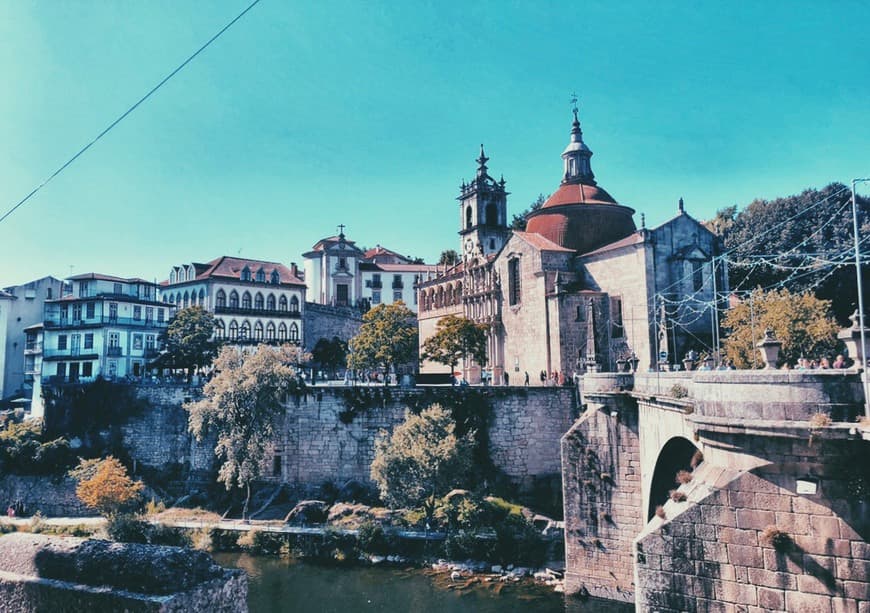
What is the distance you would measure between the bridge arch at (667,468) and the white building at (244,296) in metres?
41.9

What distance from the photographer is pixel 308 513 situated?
31.6 metres

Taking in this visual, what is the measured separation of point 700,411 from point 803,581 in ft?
10.7

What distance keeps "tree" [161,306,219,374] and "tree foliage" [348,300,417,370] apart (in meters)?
10.7

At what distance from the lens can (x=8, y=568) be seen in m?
9.52

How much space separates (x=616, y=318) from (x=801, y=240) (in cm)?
2080

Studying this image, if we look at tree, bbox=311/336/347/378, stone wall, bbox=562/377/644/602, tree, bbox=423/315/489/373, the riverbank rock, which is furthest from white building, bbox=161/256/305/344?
the riverbank rock

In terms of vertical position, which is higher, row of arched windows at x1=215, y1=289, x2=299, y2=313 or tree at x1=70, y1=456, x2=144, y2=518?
row of arched windows at x1=215, y1=289, x2=299, y2=313

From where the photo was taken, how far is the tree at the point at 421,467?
2920 centimetres

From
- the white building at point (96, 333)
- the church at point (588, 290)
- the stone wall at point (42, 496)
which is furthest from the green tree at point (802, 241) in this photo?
the stone wall at point (42, 496)

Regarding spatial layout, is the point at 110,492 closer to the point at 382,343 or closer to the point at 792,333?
the point at 382,343

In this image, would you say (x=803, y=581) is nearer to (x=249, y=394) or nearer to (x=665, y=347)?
(x=665, y=347)

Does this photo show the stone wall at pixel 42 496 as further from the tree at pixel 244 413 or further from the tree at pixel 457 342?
the tree at pixel 457 342

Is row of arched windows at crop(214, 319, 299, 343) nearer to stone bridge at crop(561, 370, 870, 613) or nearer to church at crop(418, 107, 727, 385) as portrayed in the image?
church at crop(418, 107, 727, 385)

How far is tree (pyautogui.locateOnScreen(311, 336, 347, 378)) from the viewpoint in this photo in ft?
197
